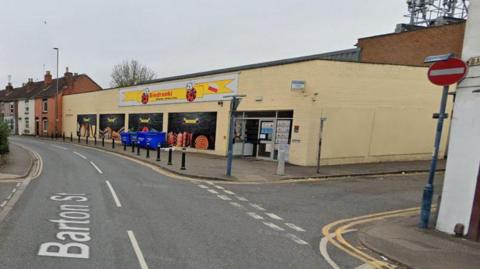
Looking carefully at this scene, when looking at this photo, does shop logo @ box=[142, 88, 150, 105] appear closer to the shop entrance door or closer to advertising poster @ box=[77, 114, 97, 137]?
advertising poster @ box=[77, 114, 97, 137]

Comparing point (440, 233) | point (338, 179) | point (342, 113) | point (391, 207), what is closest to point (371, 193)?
point (391, 207)

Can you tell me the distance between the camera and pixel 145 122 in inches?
1249

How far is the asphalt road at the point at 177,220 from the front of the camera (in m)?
5.41

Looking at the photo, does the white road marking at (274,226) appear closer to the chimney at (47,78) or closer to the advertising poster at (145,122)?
the advertising poster at (145,122)

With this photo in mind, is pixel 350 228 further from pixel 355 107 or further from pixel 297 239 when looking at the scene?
pixel 355 107

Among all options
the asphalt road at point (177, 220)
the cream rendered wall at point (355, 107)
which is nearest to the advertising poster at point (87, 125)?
the cream rendered wall at point (355, 107)

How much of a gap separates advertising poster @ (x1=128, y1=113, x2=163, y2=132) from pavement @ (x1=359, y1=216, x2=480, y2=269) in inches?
→ 947

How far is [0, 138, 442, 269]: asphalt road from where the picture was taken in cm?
541

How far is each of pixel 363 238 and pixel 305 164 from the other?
34.6 feet

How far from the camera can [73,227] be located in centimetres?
676

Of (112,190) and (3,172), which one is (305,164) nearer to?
(112,190)

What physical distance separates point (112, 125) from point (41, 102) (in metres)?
22.1

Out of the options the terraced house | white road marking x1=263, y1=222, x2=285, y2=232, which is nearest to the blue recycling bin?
white road marking x1=263, y1=222, x2=285, y2=232

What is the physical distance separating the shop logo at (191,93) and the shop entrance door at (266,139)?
730 cm
